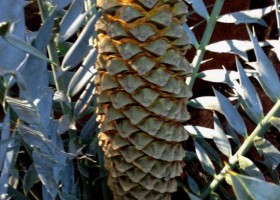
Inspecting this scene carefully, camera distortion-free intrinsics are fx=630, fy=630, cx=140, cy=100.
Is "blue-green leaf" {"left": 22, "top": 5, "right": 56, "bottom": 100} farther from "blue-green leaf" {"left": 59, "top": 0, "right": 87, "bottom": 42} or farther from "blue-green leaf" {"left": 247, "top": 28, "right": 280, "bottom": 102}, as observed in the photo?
"blue-green leaf" {"left": 247, "top": 28, "right": 280, "bottom": 102}

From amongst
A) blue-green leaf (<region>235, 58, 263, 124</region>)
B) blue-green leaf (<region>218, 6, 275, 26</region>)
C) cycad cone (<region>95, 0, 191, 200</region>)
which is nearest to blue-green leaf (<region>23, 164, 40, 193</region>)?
cycad cone (<region>95, 0, 191, 200</region>)

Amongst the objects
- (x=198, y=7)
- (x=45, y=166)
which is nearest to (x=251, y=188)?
(x=45, y=166)

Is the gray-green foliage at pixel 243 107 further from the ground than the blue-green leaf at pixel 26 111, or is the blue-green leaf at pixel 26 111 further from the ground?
the blue-green leaf at pixel 26 111

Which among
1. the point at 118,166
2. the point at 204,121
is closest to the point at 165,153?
the point at 118,166

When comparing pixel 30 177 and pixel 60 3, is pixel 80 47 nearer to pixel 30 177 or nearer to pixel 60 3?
pixel 60 3

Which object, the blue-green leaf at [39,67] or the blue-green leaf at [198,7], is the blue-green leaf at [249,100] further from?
the blue-green leaf at [39,67]

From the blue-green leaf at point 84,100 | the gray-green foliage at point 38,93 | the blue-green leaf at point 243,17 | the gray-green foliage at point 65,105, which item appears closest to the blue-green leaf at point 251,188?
the gray-green foliage at point 65,105

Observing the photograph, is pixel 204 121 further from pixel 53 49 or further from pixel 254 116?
pixel 53 49
